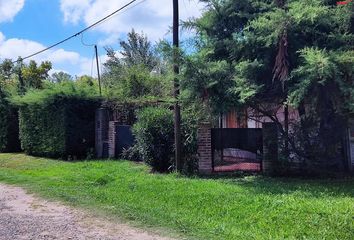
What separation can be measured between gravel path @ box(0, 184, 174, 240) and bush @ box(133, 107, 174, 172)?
437 cm

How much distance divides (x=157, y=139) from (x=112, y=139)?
5.28 metres

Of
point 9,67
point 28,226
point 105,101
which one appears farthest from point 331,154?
point 9,67

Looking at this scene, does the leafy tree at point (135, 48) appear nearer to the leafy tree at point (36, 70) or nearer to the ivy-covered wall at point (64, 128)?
the leafy tree at point (36, 70)

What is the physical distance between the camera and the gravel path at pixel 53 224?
6.82 meters

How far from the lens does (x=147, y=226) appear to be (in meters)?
7.34

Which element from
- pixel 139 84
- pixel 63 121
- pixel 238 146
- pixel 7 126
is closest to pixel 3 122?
pixel 7 126

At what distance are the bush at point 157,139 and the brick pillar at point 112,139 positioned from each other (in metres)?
4.62

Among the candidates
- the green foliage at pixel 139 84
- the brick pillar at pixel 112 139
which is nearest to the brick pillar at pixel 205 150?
the brick pillar at pixel 112 139

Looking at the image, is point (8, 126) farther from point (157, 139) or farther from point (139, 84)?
point (157, 139)

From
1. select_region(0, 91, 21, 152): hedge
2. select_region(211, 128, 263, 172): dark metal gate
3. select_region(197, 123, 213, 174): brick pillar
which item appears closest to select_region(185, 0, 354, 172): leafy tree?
select_region(211, 128, 263, 172): dark metal gate

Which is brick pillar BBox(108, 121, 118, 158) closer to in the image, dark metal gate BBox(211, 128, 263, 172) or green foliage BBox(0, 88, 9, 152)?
dark metal gate BBox(211, 128, 263, 172)

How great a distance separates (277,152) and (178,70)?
141 inches

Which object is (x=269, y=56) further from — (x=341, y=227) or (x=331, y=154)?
(x=341, y=227)

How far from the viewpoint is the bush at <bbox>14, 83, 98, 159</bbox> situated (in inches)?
744
